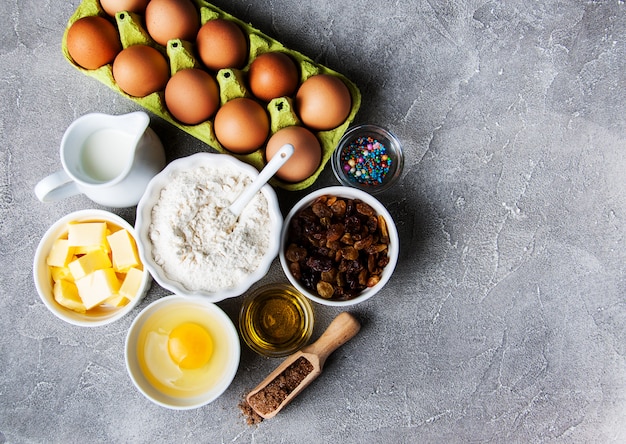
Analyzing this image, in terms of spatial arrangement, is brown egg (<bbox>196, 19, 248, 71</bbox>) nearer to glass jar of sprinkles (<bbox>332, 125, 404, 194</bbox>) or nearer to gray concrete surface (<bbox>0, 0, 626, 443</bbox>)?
gray concrete surface (<bbox>0, 0, 626, 443</bbox>)

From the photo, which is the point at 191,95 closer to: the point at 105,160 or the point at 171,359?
the point at 105,160

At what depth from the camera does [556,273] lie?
1.45m

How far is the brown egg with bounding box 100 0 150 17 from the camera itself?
1.29 meters

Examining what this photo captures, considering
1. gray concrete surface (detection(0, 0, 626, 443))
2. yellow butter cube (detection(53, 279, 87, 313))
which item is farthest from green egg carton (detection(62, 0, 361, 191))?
yellow butter cube (detection(53, 279, 87, 313))

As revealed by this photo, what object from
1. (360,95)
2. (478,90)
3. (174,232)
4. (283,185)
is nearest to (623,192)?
(478,90)

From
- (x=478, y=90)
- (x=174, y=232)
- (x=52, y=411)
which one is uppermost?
(x=478, y=90)

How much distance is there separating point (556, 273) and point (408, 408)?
1.79 feet

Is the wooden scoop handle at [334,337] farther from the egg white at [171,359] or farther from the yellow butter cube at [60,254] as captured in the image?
the yellow butter cube at [60,254]

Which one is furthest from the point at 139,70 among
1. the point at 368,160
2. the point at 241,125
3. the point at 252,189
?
the point at 368,160

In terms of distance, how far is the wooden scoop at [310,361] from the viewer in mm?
1334

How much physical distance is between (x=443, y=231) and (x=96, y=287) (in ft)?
2.96

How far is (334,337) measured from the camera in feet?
4.46

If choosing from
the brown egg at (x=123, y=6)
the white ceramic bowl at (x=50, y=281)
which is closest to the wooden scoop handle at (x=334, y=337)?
the white ceramic bowl at (x=50, y=281)

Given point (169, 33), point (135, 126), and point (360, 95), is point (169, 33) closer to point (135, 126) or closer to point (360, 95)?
point (135, 126)
